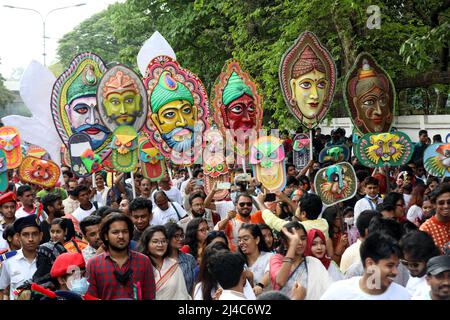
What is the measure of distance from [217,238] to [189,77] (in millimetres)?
6442

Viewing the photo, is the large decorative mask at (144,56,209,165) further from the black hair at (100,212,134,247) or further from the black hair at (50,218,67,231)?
the black hair at (100,212,134,247)

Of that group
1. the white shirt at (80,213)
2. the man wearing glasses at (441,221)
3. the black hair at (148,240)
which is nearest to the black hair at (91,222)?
the black hair at (148,240)

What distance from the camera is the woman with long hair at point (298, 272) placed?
5.20m

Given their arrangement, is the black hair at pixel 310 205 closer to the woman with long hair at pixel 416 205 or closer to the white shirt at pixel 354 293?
the white shirt at pixel 354 293

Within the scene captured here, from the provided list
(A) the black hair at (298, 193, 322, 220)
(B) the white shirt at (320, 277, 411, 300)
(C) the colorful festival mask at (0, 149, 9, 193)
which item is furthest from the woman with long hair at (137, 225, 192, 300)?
(C) the colorful festival mask at (0, 149, 9, 193)

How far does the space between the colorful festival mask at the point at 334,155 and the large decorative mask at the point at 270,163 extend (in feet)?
8.83

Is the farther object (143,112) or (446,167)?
(143,112)

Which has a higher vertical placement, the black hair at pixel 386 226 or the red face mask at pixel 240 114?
the red face mask at pixel 240 114

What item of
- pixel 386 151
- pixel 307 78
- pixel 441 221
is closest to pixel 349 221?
pixel 386 151

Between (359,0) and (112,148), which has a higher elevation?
(359,0)

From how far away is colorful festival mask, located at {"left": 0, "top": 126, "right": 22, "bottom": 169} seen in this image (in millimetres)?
12203
